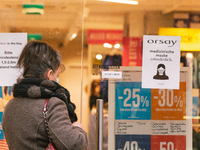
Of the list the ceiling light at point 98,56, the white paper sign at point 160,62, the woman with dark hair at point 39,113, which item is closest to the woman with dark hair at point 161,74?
the white paper sign at point 160,62

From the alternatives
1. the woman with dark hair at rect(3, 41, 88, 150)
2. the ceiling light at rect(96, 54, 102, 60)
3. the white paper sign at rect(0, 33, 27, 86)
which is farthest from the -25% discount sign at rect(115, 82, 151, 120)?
the white paper sign at rect(0, 33, 27, 86)

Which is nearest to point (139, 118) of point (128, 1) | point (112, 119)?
point (112, 119)

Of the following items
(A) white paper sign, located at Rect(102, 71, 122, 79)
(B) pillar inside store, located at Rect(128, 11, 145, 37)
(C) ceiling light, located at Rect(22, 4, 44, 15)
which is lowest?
(A) white paper sign, located at Rect(102, 71, 122, 79)

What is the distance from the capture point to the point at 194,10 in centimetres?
265

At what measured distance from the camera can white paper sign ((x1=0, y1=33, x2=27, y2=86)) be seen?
255cm

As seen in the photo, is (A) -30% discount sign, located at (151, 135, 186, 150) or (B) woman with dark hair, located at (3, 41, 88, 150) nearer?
(B) woman with dark hair, located at (3, 41, 88, 150)

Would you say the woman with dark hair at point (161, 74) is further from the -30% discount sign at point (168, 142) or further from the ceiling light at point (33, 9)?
the ceiling light at point (33, 9)

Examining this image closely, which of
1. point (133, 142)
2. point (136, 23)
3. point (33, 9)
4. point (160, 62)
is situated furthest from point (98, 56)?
point (133, 142)

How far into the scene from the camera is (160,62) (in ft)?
8.40

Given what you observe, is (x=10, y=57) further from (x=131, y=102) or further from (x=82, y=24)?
(x=131, y=102)

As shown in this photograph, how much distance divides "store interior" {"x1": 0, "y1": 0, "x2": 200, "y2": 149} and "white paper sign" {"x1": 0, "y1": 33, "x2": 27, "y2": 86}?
0.26 ft

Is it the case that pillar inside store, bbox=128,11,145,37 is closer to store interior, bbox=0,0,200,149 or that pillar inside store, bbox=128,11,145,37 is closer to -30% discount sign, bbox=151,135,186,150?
store interior, bbox=0,0,200,149

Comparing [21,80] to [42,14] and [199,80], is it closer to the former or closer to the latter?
[42,14]

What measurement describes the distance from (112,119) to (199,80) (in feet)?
2.91
